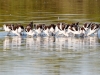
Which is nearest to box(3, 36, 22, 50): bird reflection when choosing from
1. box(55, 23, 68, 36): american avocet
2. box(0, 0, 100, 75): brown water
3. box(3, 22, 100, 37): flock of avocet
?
box(0, 0, 100, 75): brown water

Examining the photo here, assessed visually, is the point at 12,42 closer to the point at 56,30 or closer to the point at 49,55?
the point at 56,30

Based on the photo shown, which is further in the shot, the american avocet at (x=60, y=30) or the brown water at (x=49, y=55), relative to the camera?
the american avocet at (x=60, y=30)

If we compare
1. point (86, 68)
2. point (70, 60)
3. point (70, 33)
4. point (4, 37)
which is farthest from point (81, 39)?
point (86, 68)

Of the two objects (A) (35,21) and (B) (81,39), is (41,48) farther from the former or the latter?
(A) (35,21)

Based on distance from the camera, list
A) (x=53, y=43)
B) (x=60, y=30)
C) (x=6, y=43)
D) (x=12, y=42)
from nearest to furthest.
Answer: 1. (x=53, y=43)
2. (x=6, y=43)
3. (x=12, y=42)
4. (x=60, y=30)

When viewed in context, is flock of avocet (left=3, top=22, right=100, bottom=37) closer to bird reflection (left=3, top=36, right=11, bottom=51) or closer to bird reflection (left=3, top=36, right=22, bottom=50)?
bird reflection (left=3, top=36, right=22, bottom=50)

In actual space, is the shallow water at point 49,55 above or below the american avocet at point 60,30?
below

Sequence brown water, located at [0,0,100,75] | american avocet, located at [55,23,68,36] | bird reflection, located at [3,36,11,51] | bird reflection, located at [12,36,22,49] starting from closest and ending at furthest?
1. brown water, located at [0,0,100,75]
2. bird reflection, located at [3,36,11,51]
3. bird reflection, located at [12,36,22,49]
4. american avocet, located at [55,23,68,36]

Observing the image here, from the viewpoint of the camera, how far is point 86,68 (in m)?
20.1

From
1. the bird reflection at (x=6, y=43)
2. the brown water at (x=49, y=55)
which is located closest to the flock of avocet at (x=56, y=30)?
the brown water at (x=49, y=55)

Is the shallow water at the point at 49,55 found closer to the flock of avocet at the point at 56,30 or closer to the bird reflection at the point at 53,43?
the bird reflection at the point at 53,43

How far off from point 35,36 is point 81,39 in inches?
112

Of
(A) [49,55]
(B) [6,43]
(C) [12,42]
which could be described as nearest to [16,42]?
(C) [12,42]

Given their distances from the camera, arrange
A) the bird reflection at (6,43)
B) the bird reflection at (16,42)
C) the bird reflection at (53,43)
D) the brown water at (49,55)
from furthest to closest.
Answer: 1. the bird reflection at (16,42)
2. the bird reflection at (6,43)
3. the bird reflection at (53,43)
4. the brown water at (49,55)
